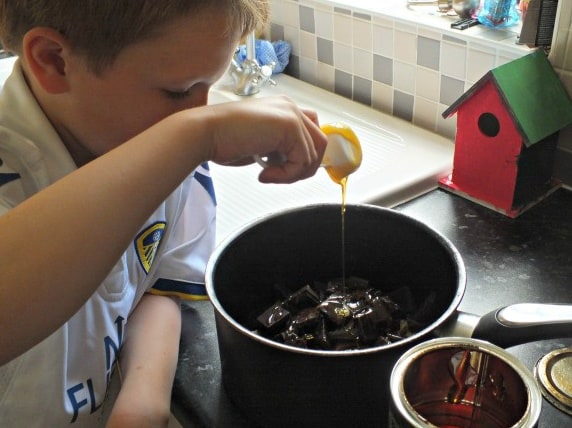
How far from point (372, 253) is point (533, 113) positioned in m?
0.33

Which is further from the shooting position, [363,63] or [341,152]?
[363,63]

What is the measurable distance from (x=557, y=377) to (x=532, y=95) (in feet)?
1.36

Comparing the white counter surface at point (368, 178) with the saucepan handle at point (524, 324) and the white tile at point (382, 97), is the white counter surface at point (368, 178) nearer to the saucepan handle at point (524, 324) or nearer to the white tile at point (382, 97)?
the white tile at point (382, 97)

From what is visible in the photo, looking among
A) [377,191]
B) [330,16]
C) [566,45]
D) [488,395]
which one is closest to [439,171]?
[377,191]

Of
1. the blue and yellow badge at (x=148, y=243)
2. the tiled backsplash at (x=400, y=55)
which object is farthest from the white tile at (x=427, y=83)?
the blue and yellow badge at (x=148, y=243)

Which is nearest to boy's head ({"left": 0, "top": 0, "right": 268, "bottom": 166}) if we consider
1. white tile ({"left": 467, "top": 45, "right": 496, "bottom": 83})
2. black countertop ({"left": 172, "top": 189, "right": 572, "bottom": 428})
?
black countertop ({"left": 172, "top": 189, "right": 572, "bottom": 428})

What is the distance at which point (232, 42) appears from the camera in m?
0.62

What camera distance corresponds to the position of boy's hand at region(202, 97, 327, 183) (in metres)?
0.57

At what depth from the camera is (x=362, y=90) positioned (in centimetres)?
129

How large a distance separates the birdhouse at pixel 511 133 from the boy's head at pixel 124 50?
396 millimetres

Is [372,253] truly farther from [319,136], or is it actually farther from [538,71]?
[538,71]


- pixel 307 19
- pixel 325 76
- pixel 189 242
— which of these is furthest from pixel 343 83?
pixel 189 242

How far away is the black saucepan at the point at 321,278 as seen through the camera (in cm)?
52

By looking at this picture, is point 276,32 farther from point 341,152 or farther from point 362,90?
point 341,152
